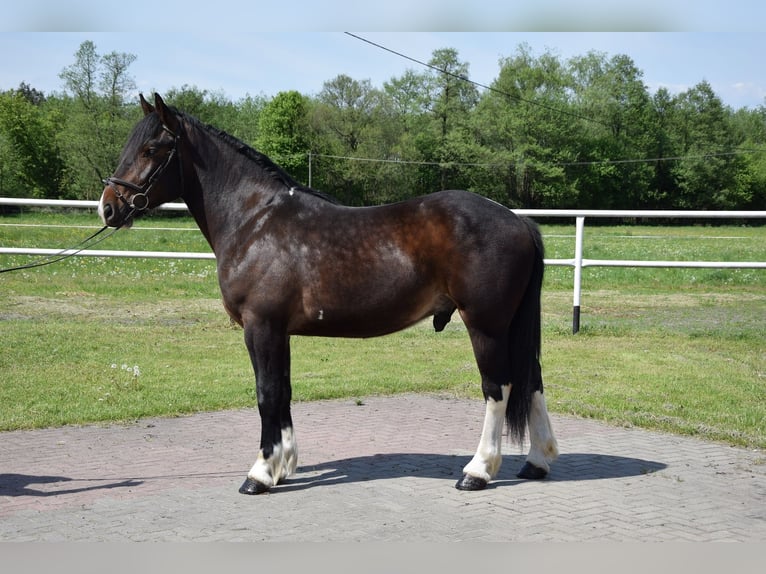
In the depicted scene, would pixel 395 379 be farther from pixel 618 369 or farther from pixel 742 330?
pixel 742 330

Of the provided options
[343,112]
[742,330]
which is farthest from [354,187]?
[742,330]

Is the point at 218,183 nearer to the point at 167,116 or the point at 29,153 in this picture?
the point at 167,116

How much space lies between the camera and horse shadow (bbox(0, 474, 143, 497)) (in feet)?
15.9

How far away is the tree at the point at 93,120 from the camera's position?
46.9 metres

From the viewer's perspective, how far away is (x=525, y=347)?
5.14 metres

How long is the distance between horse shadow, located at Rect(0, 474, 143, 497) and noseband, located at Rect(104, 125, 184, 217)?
1761mm

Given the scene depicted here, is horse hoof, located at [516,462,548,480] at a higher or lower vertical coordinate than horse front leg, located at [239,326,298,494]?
lower

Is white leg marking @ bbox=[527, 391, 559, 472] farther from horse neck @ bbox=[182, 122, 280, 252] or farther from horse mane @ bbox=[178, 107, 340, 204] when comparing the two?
horse neck @ bbox=[182, 122, 280, 252]

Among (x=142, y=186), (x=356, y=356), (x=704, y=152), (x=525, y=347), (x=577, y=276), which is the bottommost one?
(x=356, y=356)

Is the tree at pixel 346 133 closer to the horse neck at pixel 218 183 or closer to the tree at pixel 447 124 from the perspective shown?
the tree at pixel 447 124

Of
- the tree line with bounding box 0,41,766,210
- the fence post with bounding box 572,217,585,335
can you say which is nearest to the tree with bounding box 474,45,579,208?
the tree line with bounding box 0,41,766,210

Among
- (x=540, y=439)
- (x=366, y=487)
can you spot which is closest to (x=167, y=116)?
(x=366, y=487)

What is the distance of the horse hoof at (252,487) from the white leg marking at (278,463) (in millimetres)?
18

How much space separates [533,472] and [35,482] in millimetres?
3272
